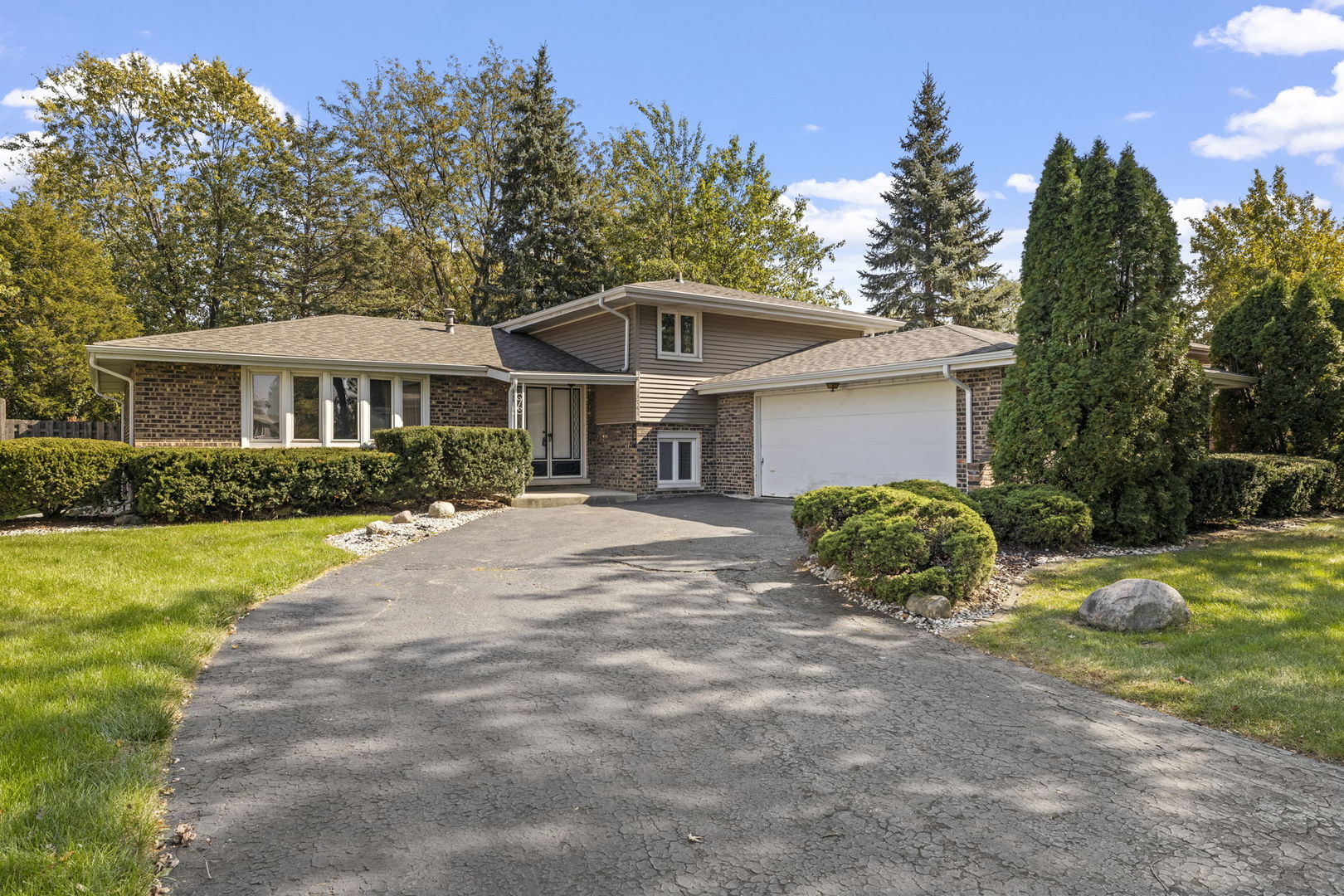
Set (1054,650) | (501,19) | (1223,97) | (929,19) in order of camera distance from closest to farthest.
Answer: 1. (1054,650)
2. (929,19)
3. (1223,97)
4. (501,19)

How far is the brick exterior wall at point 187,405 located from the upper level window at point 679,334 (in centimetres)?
864

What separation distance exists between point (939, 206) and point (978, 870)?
3576cm

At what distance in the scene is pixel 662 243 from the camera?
1194 inches

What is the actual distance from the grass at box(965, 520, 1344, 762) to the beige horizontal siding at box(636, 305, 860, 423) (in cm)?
1023

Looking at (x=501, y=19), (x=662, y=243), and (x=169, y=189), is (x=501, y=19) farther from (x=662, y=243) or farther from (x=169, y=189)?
(x=169, y=189)

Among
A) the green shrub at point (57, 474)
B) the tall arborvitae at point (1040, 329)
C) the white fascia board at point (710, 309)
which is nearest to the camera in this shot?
the tall arborvitae at point (1040, 329)

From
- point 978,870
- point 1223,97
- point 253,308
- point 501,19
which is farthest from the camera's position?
point 253,308

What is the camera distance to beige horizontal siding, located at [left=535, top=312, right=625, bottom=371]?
1736 cm

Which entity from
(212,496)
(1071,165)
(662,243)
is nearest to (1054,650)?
(1071,165)

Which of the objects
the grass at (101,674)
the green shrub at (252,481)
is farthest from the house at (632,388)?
the grass at (101,674)

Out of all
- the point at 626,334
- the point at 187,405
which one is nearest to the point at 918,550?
the point at 626,334

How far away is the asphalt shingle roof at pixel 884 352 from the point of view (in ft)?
41.5

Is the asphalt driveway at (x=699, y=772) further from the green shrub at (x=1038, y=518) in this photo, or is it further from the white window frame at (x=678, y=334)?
the white window frame at (x=678, y=334)

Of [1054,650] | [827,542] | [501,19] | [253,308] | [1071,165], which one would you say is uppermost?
[501,19]
